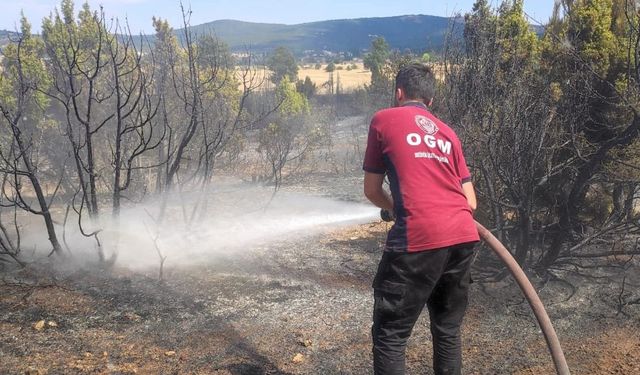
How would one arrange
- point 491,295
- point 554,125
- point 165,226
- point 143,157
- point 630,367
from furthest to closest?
point 143,157, point 165,226, point 554,125, point 491,295, point 630,367

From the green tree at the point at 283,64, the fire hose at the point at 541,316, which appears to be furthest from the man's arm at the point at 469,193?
the green tree at the point at 283,64

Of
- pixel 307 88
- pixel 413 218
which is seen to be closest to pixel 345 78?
pixel 307 88

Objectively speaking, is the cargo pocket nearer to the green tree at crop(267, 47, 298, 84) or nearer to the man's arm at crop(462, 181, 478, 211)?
the man's arm at crop(462, 181, 478, 211)

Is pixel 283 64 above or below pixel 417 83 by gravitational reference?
below

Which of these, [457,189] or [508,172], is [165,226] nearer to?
[508,172]

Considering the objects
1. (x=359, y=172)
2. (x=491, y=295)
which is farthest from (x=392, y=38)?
(x=491, y=295)

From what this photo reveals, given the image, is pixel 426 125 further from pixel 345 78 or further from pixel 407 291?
pixel 345 78

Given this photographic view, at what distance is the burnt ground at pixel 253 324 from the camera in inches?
134

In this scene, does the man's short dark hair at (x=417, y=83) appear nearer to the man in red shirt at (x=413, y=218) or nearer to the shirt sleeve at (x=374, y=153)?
the man in red shirt at (x=413, y=218)

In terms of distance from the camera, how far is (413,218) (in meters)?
2.37

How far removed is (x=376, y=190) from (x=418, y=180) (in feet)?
0.83

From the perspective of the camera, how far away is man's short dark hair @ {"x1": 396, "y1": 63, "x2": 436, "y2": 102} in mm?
2629

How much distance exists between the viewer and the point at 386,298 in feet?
8.04

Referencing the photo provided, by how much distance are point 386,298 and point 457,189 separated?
0.64 meters
